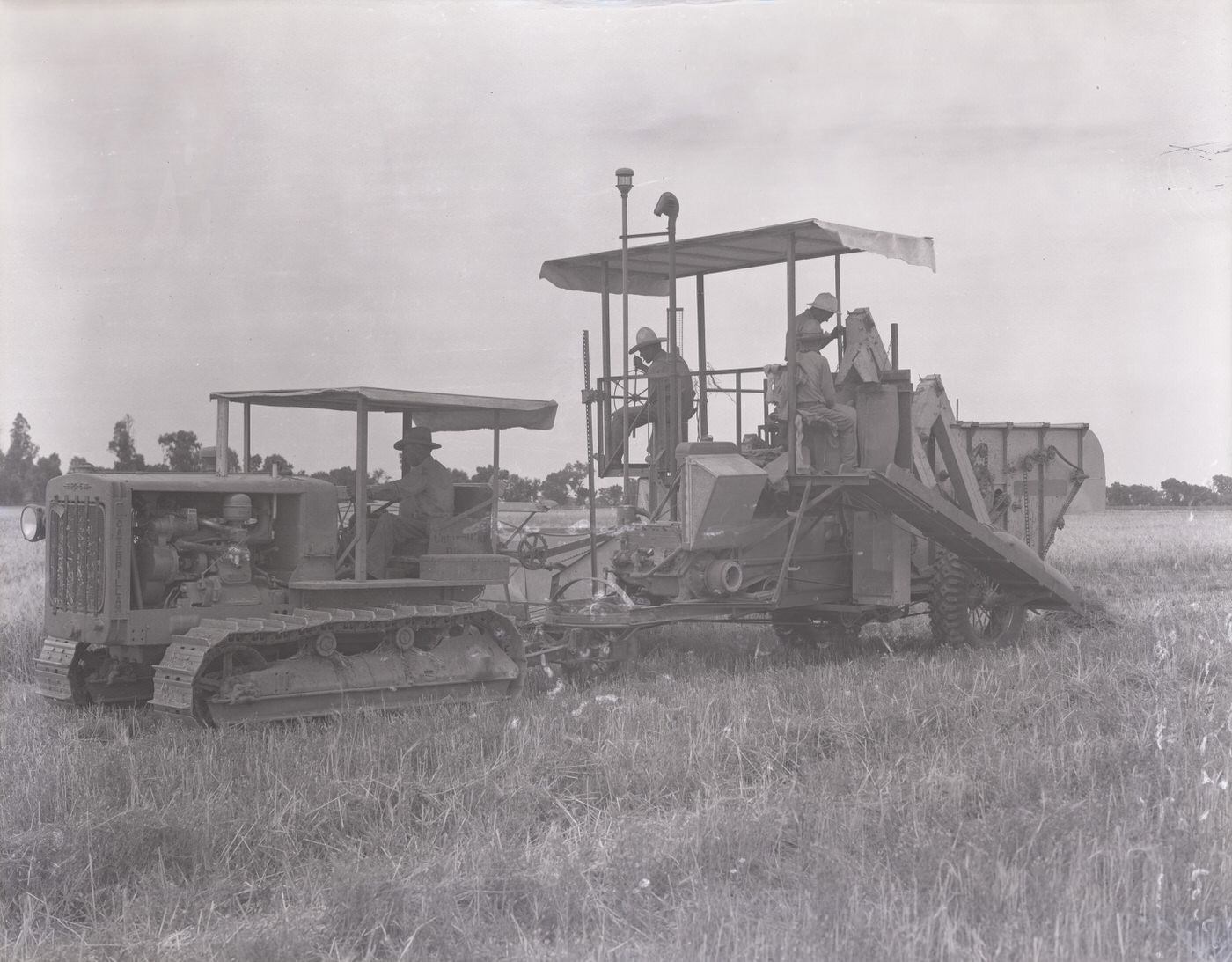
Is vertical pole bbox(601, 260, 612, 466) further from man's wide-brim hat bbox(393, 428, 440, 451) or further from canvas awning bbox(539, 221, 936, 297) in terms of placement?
man's wide-brim hat bbox(393, 428, 440, 451)

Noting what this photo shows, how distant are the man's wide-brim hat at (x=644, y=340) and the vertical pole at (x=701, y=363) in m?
0.57

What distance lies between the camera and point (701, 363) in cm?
1249

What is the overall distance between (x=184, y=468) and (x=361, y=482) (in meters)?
3.25

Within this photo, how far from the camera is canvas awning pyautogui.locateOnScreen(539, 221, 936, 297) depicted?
412 inches

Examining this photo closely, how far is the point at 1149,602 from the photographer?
13.9m

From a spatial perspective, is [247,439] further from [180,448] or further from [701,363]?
[701,363]

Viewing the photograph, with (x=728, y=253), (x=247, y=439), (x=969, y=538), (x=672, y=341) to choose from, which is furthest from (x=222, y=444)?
(x=969, y=538)

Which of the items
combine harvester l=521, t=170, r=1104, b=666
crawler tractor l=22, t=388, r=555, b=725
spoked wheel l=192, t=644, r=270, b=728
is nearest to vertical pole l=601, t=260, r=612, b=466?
combine harvester l=521, t=170, r=1104, b=666

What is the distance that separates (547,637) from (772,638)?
4.05m

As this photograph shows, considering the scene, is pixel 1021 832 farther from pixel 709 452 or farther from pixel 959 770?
pixel 709 452

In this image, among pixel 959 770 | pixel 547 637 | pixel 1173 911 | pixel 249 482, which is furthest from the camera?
pixel 547 637

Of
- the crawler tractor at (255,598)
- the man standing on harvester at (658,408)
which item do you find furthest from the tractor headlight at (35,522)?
the man standing on harvester at (658,408)

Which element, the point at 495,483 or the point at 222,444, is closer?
the point at 222,444

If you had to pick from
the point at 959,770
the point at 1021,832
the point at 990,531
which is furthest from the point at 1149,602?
the point at 1021,832
